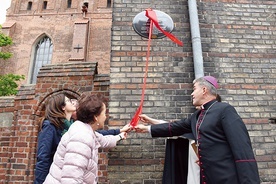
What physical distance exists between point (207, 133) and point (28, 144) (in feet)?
12.9

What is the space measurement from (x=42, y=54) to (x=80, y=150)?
67.2 ft

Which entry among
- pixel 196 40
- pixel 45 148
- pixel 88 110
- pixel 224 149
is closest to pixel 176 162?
pixel 224 149

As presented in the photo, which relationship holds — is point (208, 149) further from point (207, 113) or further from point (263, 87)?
point (263, 87)

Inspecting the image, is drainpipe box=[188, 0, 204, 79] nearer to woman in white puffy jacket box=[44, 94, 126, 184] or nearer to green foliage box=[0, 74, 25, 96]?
woman in white puffy jacket box=[44, 94, 126, 184]

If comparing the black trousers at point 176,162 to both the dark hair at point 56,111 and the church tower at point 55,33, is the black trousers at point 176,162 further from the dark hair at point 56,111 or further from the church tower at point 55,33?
the church tower at point 55,33

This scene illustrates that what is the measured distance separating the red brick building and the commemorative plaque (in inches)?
6.5

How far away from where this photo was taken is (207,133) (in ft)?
6.43

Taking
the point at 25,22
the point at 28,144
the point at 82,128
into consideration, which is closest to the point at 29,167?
the point at 28,144

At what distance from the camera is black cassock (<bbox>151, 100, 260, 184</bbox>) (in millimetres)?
1692

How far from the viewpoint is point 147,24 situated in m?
3.35

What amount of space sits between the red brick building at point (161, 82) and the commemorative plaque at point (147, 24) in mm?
165

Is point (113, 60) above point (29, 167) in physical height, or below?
above

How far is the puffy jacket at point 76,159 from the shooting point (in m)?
1.69

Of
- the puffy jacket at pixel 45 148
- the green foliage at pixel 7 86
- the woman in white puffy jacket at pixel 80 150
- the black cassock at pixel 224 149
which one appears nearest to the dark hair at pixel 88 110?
the woman in white puffy jacket at pixel 80 150
